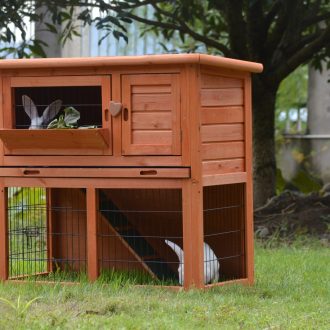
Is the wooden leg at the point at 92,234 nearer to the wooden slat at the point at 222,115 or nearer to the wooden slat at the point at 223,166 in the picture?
the wooden slat at the point at 223,166

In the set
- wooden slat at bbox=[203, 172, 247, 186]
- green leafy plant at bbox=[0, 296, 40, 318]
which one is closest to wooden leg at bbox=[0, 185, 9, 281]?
green leafy plant at bbox=[0, 296, 40, 318]

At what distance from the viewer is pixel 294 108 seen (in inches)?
848

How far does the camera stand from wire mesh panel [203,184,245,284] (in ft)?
26.4

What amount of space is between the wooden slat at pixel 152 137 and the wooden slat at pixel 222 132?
0.91 ft

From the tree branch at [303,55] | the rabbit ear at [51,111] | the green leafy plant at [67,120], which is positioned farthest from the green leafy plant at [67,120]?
the tree branch at [303,55]

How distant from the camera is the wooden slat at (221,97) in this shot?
24.5 ft

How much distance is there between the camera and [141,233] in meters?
8.73

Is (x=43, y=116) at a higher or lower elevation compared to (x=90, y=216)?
higher

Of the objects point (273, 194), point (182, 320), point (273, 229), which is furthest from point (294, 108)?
point (182, 320)

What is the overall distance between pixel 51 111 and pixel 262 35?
556 centimetres

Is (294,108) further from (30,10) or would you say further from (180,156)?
(180,156)

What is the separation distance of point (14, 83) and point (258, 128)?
19.6 feet

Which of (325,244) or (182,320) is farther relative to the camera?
(325,244)

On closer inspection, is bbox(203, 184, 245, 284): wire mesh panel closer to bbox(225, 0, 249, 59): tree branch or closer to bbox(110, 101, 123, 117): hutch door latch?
bbox(110, 101, 123, 117): hutch door latch
